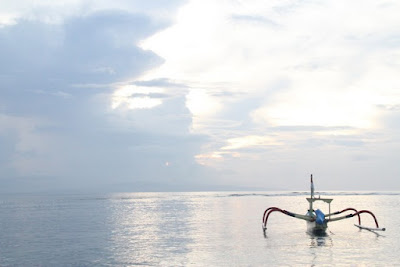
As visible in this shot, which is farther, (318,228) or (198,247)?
(318,228)

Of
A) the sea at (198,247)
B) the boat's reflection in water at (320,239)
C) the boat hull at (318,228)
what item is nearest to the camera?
the sea at (198,247)

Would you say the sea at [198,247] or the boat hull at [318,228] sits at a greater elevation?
the boat hull at [318,228]

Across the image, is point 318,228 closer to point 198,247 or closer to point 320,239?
point 320,239

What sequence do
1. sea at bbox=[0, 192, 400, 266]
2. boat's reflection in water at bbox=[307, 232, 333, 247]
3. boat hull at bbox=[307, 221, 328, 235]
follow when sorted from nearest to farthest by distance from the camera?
sea at bbox=[0, 192, 400, 266] → boat's reflection in water at bbox=[307, 232, 333, 247] → boat hull at bbox=[307, 221, 328, 235]

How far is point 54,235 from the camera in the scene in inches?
2095

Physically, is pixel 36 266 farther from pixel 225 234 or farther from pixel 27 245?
pixel 225 234

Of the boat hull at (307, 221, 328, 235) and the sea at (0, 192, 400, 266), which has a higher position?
the boat hull at (307, 221, 328, 235)

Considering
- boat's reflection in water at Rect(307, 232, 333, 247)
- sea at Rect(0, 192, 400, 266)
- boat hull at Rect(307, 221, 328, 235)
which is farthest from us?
boat hull at Rect(307, 221, 328, 235)

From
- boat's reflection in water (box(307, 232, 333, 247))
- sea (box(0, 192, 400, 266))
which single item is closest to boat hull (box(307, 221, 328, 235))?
boat's reflection in water (box(307, 232, 333, 247))

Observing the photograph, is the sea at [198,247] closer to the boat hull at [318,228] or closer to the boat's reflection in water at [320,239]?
the boat's reflection in water at [320,239]

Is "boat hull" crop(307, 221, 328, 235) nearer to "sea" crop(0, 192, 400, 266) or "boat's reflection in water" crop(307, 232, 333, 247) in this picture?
"boat's reflection in water" crop(307, 232, 333, 247)

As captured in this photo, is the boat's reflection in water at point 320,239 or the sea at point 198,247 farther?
the boat's reflection in water at point 320,239

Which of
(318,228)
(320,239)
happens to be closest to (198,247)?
(320,239)

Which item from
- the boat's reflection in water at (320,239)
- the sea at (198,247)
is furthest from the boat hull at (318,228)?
the sea at (198,247)
